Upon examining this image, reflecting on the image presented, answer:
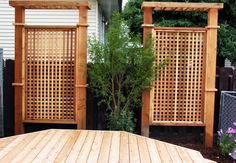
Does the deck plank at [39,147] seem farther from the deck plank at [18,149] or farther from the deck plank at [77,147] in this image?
the deck plank at [77,147]

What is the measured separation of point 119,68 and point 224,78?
1806 millimetres

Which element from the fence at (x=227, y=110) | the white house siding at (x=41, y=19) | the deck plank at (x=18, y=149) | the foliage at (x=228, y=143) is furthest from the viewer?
the white house siding at (x=41, y=19)

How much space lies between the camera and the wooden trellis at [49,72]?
5.29m

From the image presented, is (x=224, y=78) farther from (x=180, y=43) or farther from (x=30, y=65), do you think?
(x=30, y=65)

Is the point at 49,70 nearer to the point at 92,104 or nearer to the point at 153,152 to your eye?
the point at 92,104

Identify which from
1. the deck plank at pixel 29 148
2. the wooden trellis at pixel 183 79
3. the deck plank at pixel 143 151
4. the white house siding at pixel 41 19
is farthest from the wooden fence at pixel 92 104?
the white house siding at pixel 41 19

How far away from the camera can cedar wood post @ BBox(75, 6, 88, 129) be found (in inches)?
206

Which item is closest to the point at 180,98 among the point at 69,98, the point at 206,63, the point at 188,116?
the point at 188,116

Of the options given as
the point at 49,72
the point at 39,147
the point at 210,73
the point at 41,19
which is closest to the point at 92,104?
the point at 49,72

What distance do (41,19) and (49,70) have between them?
13.5 ft

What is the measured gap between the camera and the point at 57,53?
5355mm

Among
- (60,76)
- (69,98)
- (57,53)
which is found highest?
(57,53)

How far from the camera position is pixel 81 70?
5285 mm

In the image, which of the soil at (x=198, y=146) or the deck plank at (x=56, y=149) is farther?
the soil at (x=198, y=146)
